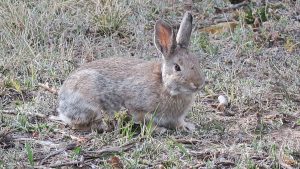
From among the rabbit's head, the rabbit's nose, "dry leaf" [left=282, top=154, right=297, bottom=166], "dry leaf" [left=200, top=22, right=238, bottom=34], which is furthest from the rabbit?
"dry leaf" [left=200, top=22, right=238, bottom=34]

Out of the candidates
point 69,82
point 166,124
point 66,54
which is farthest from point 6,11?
point 166,124

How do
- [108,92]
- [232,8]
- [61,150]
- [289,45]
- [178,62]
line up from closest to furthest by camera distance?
1. [61,150]
2. [178,62]
3. [108,92]
4. [289,45]
5. [232,8]

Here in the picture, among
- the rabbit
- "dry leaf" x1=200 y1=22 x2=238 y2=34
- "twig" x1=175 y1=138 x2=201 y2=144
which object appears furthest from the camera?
"dry leaf" x1=200 y1=22 x2=238 y2=34

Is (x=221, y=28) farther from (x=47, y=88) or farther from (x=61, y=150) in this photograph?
(x=61, y=150)

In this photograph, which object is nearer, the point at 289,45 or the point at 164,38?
the point at 164,38

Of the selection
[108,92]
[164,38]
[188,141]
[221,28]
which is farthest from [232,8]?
[188,141]

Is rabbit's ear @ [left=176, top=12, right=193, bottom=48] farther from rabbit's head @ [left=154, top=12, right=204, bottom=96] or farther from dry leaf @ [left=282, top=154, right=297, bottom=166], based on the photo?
dry leaf @ [left=282, top=154, right=297, bottom=166]
